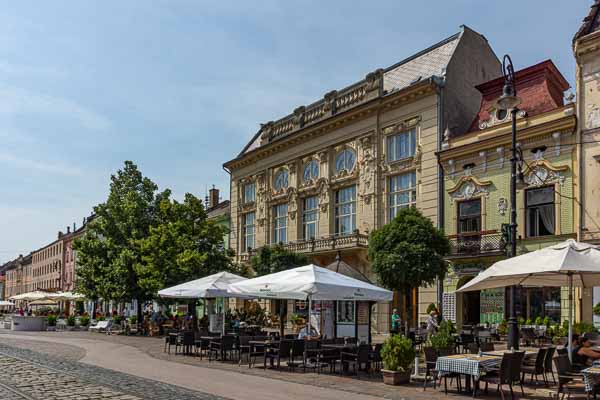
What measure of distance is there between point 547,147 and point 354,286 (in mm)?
13250

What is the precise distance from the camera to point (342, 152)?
35938mm

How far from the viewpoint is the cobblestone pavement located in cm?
1127

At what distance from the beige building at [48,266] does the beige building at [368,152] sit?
60662 mm

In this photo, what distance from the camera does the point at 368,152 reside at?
33.8m

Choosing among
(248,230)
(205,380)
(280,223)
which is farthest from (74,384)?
(248,230)

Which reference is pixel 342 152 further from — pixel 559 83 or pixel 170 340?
pixel 170 340

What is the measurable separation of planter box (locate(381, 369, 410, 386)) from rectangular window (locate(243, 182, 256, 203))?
3095 cm

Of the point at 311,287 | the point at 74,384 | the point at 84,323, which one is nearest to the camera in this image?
the point at 74,384

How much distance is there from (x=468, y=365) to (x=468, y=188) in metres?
17.5

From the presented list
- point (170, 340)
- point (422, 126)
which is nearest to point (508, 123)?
point (422, 126)

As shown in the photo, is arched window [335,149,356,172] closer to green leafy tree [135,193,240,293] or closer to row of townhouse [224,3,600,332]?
row of townhouse [224,3,600,332]

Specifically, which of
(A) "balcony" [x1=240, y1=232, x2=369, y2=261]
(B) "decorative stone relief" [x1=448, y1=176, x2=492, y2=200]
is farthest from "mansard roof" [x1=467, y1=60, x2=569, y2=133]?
(A) "balcony" [x1=240, y1=232, x2=369, y2=261]

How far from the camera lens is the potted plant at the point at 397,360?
536 inches

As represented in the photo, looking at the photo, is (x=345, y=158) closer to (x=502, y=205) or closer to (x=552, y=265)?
(x=502, y=205)
